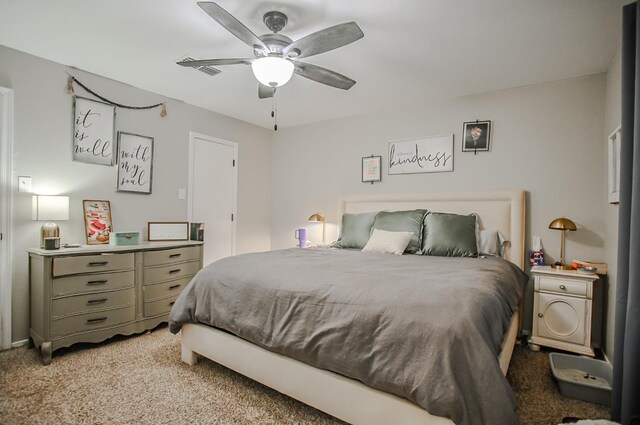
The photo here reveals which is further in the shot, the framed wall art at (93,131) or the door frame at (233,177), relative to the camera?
the door frame at (233,177)

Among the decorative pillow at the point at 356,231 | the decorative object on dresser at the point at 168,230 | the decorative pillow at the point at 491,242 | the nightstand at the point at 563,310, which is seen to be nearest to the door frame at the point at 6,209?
the decorative object on dresser at the point at 168,230

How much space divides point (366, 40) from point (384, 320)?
1.96 m

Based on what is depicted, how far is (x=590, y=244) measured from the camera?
109 inches

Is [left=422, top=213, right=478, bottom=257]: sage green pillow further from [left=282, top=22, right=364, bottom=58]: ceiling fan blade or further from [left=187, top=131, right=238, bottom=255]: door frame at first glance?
[left=187, top=131, right=238, bottom=255]: door frame

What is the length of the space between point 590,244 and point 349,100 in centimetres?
269

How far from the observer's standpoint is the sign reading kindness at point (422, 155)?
3512mm

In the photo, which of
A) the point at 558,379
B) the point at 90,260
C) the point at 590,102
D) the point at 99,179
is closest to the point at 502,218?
the point at 590,102

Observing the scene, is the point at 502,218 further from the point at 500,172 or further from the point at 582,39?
the point at 582,39

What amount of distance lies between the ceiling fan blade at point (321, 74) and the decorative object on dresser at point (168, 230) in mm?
2281

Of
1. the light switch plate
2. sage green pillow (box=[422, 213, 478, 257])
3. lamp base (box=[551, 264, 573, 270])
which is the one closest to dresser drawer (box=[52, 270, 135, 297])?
the light switch plate

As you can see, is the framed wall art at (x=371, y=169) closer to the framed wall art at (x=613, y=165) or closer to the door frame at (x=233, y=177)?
the door frame at (x=233, y=177)

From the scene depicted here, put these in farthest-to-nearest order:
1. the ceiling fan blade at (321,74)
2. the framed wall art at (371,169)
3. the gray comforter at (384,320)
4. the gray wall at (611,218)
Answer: the framed wall art at (371,169) → the gray wall at (611,218) → the ceiling fan blade at (321,74) → the gray comforter at (384,320)

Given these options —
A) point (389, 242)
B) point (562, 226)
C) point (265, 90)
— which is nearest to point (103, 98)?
point (265, 90)

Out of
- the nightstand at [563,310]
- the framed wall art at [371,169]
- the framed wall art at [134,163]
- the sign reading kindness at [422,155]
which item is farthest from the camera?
the framed wall art at [371,169]
